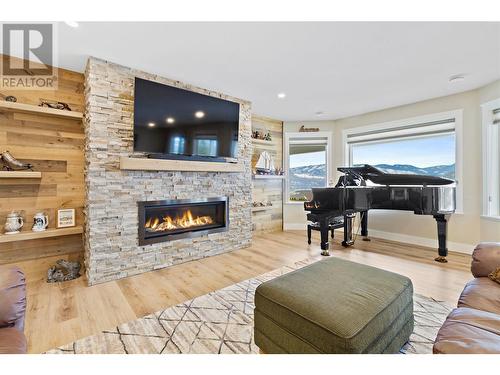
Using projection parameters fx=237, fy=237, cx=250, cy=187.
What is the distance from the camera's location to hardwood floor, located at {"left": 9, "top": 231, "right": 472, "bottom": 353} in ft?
6.03

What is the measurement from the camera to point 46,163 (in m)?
2.66

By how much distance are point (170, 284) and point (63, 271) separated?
48.6 inches

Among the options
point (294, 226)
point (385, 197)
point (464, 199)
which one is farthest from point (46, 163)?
point (464, 199)

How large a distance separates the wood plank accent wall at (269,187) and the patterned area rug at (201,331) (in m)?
2.79

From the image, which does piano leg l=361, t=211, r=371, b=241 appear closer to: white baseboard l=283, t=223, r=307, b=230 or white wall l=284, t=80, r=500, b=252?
white wall l=284, t=80, r=500, b=252

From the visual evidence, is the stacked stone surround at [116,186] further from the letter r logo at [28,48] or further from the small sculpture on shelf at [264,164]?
the small sculpture on shelf at [264,164]

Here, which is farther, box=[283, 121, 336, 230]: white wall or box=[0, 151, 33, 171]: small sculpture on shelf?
box=[283, 121, 336, 230]: white wall

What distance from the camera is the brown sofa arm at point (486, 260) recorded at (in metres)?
1.60

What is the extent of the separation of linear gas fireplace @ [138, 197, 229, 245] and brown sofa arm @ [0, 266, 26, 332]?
66.4 inches

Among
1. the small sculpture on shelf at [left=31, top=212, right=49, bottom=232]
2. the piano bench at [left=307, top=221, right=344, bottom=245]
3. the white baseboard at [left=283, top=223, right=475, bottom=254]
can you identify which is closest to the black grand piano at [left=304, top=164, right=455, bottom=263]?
the piano bench at [left=307, top=221, right=344, bottom=245]

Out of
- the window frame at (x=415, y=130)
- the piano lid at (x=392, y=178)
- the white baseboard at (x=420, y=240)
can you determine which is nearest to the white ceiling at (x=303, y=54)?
the window frame at (x=415, y=130)

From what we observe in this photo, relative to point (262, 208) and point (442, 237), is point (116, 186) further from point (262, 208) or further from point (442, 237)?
point (442, 237)
